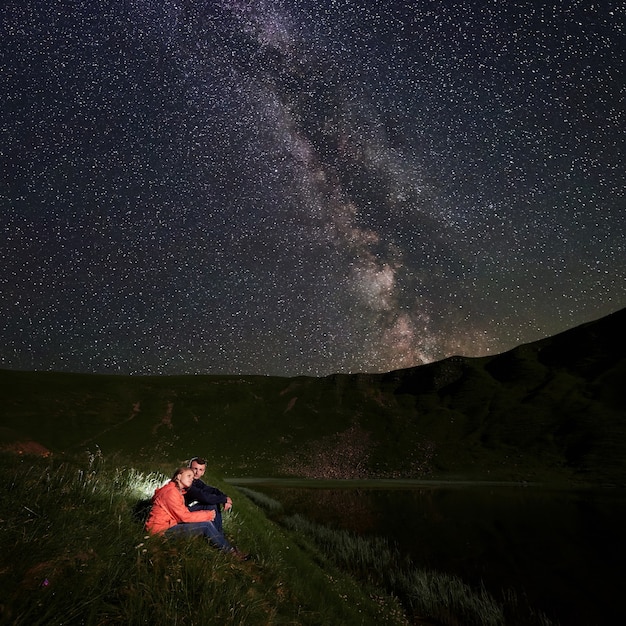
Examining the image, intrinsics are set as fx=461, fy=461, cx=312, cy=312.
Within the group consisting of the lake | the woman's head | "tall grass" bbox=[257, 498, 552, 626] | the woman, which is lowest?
the lake

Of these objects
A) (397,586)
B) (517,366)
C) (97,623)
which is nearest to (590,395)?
(517,366)

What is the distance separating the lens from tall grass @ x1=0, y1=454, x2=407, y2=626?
4.27 m

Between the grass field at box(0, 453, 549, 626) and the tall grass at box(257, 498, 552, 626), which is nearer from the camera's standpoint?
the grass field at box(0, 453, 549, 626)

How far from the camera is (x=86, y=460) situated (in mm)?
14633

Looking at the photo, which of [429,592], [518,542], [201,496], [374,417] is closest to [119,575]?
[201,496]

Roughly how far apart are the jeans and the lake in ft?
38.2

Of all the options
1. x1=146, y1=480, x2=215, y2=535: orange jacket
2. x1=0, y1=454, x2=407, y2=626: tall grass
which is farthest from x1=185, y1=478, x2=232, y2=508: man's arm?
x1=146, y1=480, x2=215, y2=535: orange jacket

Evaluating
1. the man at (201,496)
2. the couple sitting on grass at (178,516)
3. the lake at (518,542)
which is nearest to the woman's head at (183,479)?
the couple sitting on grass at (178,516)

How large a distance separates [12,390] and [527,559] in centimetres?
15657

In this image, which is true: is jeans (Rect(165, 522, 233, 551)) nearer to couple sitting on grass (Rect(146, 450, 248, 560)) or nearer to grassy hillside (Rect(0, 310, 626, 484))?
couple sitting on grass (Rect(146, 450, 248, 560))

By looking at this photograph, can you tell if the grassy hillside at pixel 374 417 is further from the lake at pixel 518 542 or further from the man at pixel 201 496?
the man at pixel 201 496

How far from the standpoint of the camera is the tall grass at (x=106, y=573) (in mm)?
4266

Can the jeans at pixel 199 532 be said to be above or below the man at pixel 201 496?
below

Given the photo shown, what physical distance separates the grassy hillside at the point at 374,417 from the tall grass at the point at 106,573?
301 feet
